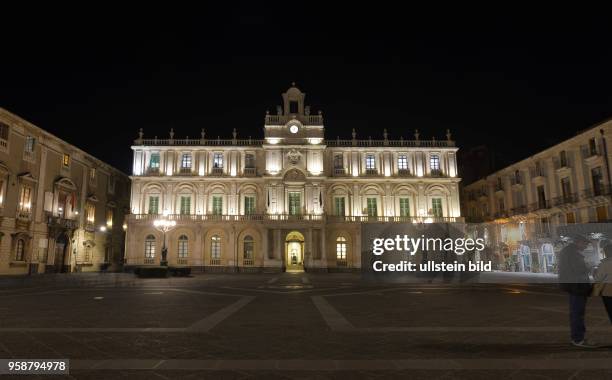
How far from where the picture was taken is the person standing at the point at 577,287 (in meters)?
6.80

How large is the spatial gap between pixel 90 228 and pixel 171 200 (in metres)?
8.36

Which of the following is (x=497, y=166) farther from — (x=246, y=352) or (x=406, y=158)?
(x=246, y=352)

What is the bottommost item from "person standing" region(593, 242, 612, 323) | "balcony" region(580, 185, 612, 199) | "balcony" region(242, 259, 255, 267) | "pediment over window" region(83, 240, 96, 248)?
"balcony" region(242, 259, 255, 267)

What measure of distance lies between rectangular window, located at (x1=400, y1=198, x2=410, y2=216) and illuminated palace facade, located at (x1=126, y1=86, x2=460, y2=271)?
0.11 m

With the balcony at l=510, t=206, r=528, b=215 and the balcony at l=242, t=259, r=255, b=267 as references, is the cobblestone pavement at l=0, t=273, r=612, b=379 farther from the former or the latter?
the balcony at l=510, t=206, r=528, b=215

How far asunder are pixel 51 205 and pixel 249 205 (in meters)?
18.8

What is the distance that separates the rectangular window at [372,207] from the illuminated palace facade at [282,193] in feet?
0.38

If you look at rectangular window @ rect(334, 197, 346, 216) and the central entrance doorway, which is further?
rectangular window @ rect(334, 197, 346, 216)

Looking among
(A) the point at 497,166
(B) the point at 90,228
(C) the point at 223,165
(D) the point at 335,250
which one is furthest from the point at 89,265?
(A) the point at 497,166

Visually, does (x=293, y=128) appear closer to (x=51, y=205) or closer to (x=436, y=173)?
(x=436, y=173)

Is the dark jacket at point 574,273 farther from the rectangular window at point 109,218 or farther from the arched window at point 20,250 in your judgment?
the rectangular window at point 109,218

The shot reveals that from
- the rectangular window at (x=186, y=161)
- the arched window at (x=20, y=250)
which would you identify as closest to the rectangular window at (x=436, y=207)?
the rectangular window at (x=186, y=161)

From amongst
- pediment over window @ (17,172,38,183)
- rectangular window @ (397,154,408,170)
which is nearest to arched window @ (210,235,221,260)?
pediment over window @ (17,172,38,183)

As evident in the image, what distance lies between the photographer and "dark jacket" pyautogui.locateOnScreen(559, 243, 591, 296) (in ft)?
22.3
